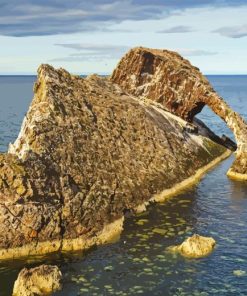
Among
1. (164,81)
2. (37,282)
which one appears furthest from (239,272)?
(164,81)

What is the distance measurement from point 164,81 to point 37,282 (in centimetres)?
5126

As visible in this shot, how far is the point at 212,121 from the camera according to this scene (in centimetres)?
14225

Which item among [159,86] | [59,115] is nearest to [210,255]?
[59,115]

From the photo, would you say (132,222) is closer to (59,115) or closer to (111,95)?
(59,115)

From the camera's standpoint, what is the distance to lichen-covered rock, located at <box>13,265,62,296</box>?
102 feet

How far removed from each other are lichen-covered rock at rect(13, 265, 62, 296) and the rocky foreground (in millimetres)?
5867

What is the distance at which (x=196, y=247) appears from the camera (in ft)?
121

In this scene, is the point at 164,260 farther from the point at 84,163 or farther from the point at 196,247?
the point at 84,163

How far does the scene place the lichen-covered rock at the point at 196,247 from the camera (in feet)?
121

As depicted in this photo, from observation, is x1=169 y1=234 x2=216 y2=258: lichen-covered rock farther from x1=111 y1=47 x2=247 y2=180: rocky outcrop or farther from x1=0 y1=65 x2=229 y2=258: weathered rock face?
x1=111 y1=47 x2=247 y2=180: rocky outcrop

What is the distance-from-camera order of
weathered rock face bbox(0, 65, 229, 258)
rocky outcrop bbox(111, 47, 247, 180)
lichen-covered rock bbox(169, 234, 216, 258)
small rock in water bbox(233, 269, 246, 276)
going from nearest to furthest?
small rock in water bbox(233, 269, 246, 276) → lichen-covered rock bbox(169, 234, 216, 258) → weathered rock face bbox(0, 65, 229, 258) → rocky outcrop bbox(111, 47, 247, 180)

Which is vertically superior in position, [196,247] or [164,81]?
[164,81]

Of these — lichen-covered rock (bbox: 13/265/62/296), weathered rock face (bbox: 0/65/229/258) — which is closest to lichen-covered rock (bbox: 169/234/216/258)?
weathered rock face (bbox: 0/65/229/258)

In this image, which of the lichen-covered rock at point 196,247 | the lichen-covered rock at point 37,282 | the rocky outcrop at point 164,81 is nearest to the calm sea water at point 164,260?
the lichen-covered rock at point 196,247
